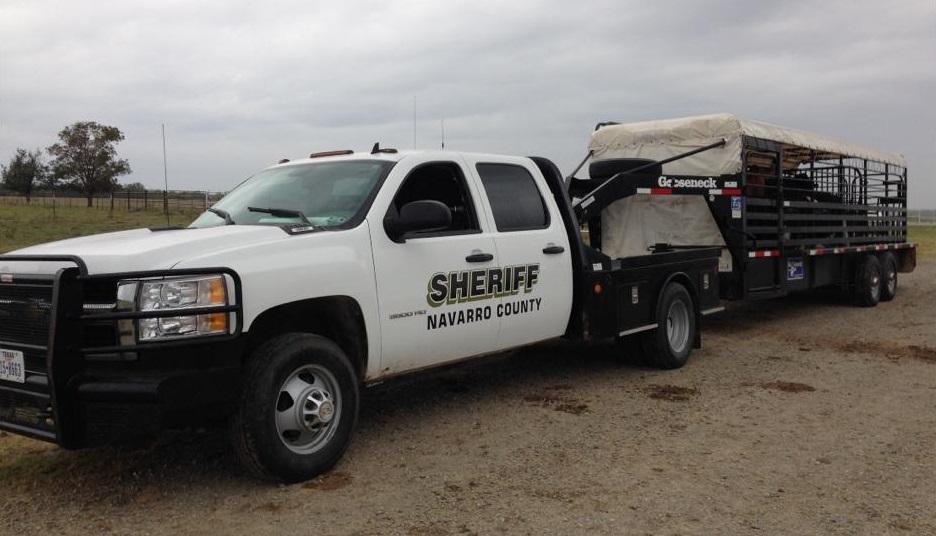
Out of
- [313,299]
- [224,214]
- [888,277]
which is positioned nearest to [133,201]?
[888,277]

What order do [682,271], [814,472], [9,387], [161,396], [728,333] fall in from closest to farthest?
[161,396] < [9,387] < [814,472] < [682,271] < [728,333]

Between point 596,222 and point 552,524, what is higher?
point 596,222

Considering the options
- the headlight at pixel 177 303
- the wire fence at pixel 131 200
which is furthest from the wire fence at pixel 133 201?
the headlight at pixel 177 303

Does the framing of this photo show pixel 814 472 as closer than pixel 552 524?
No

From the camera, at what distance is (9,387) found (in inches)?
162

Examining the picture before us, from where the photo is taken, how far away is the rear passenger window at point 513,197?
5906 mm

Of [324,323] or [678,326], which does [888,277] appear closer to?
[678,326]

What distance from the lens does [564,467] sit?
4664 mm

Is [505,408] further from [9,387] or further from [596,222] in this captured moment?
[596,222]

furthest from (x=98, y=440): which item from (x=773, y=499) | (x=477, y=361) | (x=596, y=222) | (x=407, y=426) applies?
(x=596, y=222)

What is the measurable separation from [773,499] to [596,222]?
22.4ft

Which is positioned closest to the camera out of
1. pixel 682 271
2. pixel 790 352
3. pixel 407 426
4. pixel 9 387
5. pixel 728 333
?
pixel 9 387

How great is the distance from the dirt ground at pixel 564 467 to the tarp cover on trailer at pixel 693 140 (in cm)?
333

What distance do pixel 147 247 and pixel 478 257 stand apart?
87.1 inches
